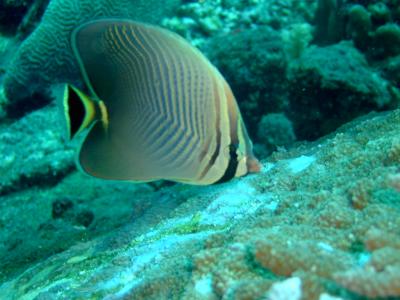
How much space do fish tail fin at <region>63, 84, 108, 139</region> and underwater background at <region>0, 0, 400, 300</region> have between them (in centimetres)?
6

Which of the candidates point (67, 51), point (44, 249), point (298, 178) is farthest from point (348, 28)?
point (44, 249)

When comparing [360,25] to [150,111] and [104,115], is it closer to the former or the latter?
[150,111]

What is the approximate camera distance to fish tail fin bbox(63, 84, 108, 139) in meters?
1.59

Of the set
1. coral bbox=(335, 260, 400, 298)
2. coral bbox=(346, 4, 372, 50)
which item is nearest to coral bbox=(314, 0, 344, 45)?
coral bbox=(346, 4, 372, 50)

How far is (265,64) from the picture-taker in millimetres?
5820

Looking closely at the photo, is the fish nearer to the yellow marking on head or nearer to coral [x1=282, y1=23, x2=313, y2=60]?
the yellow marking on head

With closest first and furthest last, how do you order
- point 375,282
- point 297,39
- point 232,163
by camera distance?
point 375,282 → point 232,163 → point 297,39

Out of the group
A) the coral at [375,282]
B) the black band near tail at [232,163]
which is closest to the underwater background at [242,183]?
the coral at [375,282]

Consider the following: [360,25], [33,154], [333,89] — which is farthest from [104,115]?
[360,25]

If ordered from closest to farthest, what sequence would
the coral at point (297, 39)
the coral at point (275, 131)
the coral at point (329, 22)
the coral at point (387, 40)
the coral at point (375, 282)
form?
the coral at point (375, 282) → the coral at point (275, 131) → the coral at point (387, 40) → the coral at point (297, 39) → the coral at point (329, 22)

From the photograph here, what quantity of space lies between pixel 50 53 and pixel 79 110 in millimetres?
5600

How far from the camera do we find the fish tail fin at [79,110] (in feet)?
5.21

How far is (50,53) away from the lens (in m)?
6.59

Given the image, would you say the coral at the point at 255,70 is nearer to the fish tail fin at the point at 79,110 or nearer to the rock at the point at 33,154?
the rock at the point at 33,154
